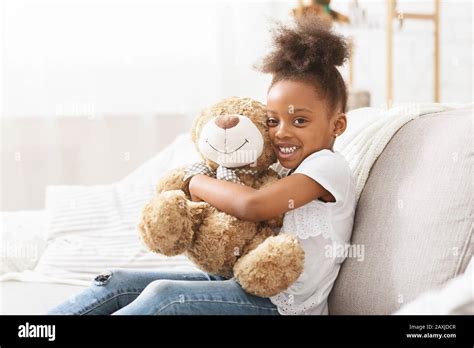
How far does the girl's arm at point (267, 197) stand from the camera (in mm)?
1007

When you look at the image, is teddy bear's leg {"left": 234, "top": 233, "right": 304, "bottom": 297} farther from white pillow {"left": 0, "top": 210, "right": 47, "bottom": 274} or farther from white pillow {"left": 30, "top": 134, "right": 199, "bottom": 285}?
white pillow {"left": 0, "top": 210, "right": 47, "bottom": 274}

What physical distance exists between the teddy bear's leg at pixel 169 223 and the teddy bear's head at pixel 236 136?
0.32ft

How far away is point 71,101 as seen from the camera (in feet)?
8.98

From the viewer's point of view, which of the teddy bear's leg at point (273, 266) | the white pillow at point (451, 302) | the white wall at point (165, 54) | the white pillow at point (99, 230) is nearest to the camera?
the white pillow at point (451, 302)

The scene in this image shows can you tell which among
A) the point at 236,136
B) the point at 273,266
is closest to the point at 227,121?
the point at 236,136

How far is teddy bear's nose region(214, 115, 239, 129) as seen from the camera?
1070mm

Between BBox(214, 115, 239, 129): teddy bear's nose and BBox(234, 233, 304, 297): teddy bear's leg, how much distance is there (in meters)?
0.21

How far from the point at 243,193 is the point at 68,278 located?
671 mm

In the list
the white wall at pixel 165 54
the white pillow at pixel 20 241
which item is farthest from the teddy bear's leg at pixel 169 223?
the white wall at pixel 165 54

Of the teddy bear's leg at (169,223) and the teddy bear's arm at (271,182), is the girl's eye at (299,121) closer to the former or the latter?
the teddy bear's arm at (271,182)

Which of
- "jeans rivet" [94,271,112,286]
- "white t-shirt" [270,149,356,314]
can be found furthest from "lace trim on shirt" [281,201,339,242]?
"jeans rivet" [94,271,112,286]

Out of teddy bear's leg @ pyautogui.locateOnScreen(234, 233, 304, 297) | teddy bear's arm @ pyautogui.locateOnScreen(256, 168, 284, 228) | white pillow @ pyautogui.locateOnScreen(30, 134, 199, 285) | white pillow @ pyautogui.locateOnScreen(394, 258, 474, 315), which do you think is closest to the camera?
white pillow @ pyautogui.locateOnScreen(394, 258, 474, 315)

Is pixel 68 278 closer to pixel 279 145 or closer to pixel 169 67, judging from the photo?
pixel 279 145
